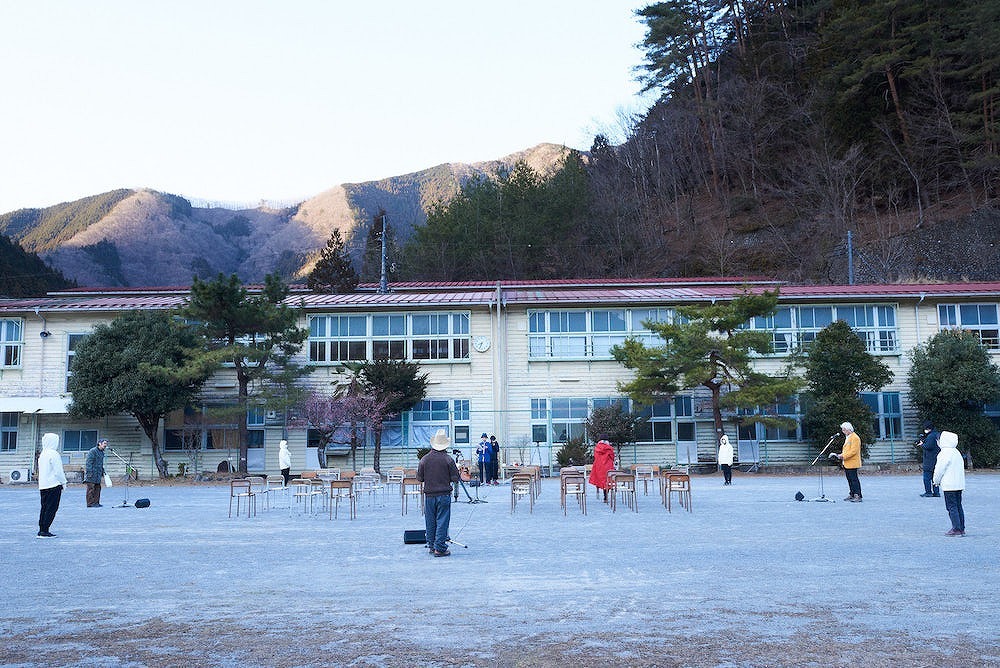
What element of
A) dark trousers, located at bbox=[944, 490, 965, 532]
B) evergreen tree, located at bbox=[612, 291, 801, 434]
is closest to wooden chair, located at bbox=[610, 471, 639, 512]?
dark trousers, located at bbox=[944, 490, 965, 532]

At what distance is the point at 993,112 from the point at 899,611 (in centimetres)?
4289

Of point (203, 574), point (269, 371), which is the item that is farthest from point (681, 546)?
point (269, 371)

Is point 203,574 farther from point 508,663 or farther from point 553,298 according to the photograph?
point 553,298

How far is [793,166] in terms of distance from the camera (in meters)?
51.1

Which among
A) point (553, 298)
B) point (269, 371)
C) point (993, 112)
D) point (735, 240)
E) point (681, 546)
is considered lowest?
point (681, 546)

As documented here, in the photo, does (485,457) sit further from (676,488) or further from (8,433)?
(8,433)

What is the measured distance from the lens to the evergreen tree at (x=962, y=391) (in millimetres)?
28250

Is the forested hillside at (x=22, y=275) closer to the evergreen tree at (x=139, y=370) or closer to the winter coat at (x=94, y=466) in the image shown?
the evergreen tree at (x=139, y=370)

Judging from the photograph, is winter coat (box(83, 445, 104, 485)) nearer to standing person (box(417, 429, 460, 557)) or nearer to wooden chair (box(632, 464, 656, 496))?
standing person (box(417, 429, 460, 557))

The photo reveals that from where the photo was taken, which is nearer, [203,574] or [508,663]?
[508,663]

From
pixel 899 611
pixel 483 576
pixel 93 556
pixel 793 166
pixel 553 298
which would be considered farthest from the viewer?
pixel 793 166

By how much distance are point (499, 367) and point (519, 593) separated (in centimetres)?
2441

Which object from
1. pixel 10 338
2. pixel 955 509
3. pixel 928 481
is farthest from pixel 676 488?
pixel 10 338

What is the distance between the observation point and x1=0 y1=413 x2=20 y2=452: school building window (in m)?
31.9
